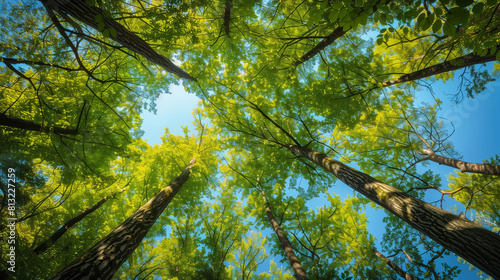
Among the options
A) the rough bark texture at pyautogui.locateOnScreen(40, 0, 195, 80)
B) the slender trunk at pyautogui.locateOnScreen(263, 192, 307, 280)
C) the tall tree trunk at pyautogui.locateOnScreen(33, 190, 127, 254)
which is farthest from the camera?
the tall tree trunk at pyautogui.locateOnScreen(33, 190, 127, 254)

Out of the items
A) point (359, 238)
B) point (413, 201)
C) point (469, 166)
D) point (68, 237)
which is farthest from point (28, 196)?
point (469, 166)

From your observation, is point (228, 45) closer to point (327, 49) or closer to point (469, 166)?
A: point (327, 49)

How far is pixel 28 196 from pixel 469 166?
10317 millimetres

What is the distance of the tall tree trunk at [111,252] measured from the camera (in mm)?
2018

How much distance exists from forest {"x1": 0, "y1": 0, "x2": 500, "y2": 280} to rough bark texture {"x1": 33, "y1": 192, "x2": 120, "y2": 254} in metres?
0.04

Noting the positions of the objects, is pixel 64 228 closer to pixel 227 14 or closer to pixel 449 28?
pixel 227 14

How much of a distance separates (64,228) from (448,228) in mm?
7594

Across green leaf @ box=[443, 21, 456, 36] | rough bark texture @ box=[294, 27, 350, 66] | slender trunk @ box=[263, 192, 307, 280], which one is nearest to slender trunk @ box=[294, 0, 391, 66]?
rough bark texture @ box=[294, 27, 350, 66]

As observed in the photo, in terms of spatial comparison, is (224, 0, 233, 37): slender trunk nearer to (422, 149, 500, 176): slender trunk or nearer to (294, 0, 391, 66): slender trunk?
(294, 0, 391, 66): slender trunk

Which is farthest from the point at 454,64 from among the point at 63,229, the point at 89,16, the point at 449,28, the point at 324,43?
the point at 63,229

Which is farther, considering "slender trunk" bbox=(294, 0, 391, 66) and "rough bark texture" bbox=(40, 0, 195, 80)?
"slender trunk" bbox=(294, 0, 391, 66)

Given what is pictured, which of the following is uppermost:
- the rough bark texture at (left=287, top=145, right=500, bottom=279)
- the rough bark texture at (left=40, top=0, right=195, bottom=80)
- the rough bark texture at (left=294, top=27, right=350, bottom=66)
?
the rough bark texture at (left=294, top=27, right=350, bottom=66)

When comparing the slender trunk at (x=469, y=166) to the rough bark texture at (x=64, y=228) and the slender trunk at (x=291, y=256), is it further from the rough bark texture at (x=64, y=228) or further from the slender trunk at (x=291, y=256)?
the rough bark texture at (x=64, y=228)

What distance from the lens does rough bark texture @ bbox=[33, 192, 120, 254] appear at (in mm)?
4145
